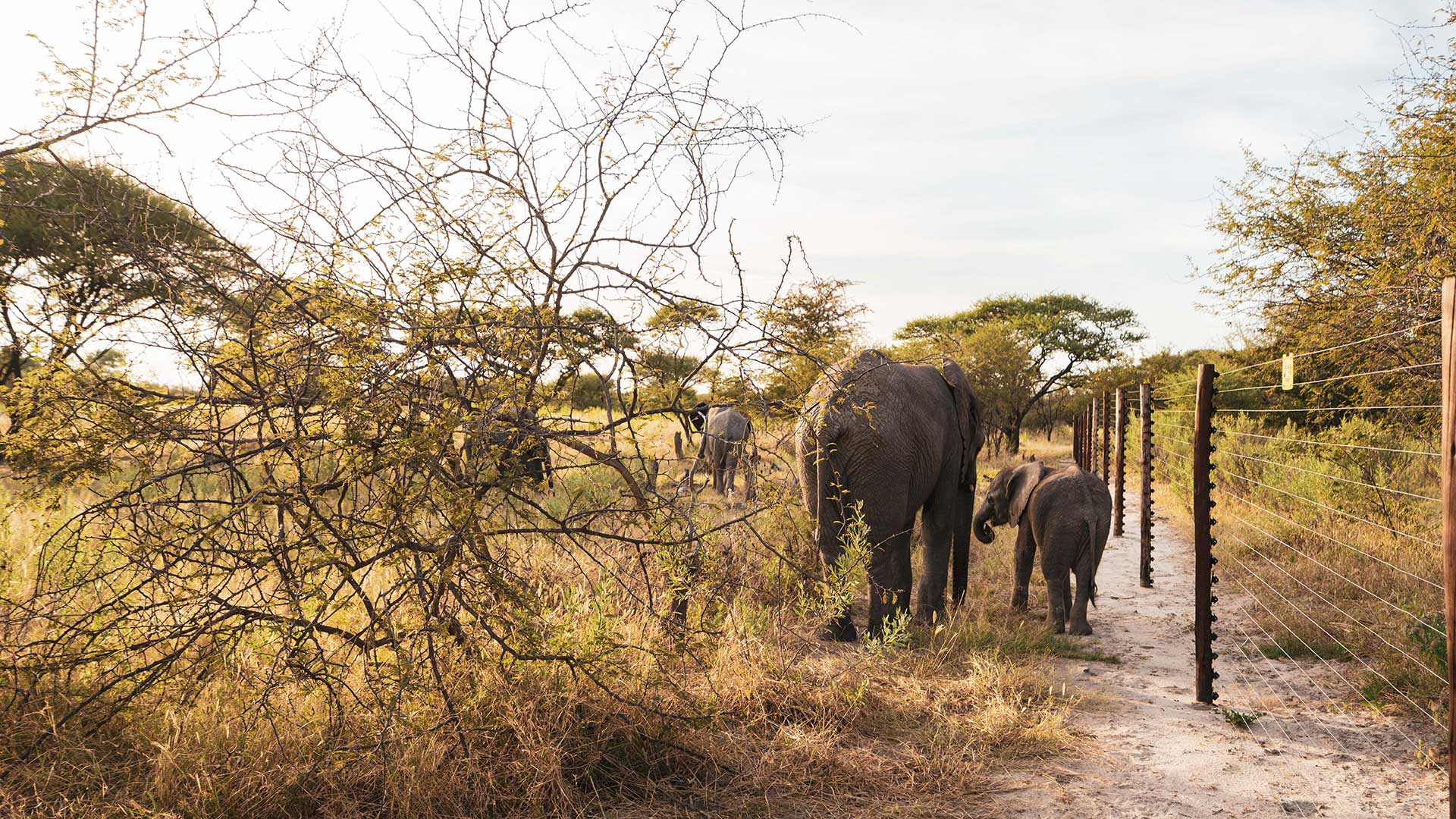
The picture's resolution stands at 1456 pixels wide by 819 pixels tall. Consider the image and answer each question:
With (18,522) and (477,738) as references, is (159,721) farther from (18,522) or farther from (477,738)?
(18,522)

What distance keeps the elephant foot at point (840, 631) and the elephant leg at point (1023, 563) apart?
2.13 metres

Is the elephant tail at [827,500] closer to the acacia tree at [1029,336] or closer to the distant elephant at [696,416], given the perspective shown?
the distant elephant at [696,416]

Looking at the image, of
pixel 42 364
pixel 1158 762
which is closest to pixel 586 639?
pixel 42 364

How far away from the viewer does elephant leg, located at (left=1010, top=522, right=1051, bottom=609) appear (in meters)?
7.74

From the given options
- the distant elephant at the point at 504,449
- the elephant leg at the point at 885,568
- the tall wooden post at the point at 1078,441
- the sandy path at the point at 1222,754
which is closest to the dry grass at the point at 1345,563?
the sandy path at the point at 1222,754

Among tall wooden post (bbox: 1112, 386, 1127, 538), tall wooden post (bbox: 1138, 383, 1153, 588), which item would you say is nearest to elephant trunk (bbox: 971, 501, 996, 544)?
tall wooden post (bbox: 1138, 383, 1153, 588)

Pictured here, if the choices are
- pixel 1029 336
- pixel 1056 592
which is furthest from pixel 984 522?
pixel 1029 336

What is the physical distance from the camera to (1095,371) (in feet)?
127

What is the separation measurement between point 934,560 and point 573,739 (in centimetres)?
402

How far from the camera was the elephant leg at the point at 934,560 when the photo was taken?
7184 mm

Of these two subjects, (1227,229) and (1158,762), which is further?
(1227,229)

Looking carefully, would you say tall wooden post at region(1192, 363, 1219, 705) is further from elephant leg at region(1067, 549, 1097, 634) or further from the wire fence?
elephant leg at region(1067, 549, 1097, 634)

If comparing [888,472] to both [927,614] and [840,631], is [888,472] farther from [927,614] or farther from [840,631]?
[927,614]

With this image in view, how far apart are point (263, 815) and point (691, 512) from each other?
2.02 m
